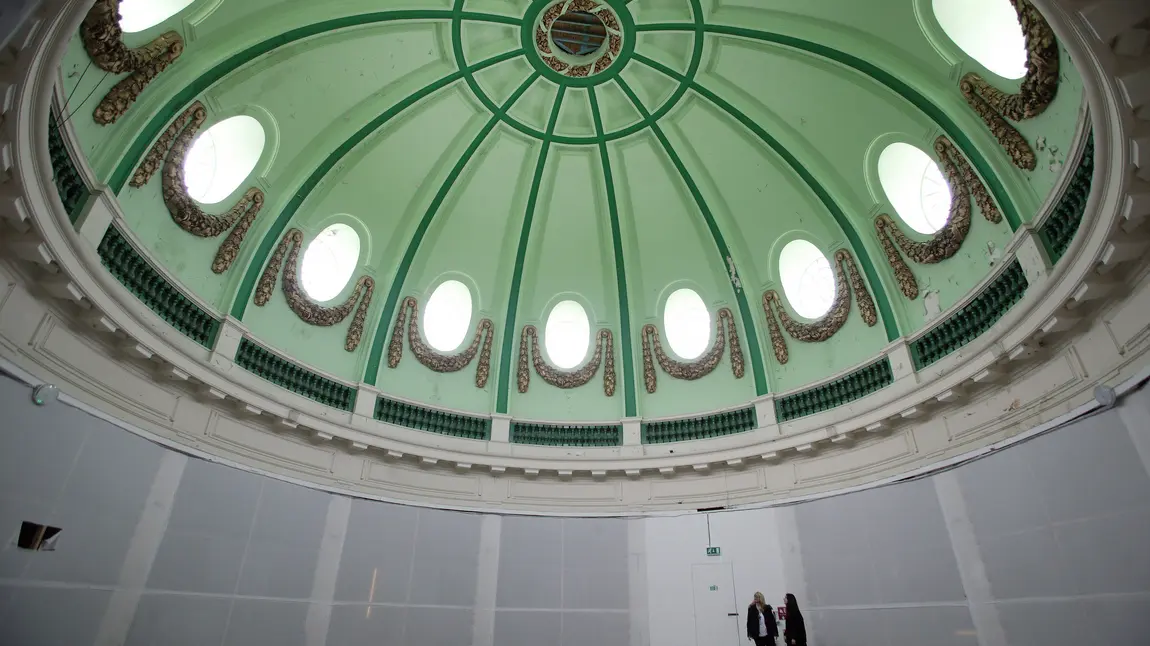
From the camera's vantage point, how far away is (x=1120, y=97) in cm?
529

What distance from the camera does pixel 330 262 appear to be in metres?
13.2

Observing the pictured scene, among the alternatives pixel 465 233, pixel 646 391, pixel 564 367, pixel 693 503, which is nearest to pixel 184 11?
pixel 465 233

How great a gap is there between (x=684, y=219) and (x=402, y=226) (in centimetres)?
687

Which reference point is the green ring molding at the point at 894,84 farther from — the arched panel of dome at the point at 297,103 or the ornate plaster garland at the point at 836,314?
the arched panel of dome at the point at 297,103

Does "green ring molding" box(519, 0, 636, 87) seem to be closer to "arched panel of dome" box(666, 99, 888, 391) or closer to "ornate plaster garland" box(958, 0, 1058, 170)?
"arched panel of dome" box(666, 99, 888, 391)

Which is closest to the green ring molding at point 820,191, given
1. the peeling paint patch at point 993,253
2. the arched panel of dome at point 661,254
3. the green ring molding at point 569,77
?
the green ring molding at point 569,77

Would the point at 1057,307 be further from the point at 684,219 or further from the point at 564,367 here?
the point at 564,367

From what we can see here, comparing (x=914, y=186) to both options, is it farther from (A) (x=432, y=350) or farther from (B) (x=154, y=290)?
(B) (x=154, y=290)

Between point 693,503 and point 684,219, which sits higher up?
point 684,219

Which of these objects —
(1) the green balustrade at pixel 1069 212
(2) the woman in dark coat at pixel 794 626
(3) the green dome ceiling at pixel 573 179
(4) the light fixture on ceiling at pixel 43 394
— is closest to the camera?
(4) the light fixture on ceiling at pixel 43 394

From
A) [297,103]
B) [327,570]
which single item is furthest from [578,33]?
[327,570]

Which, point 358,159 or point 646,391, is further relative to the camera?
point 646,391

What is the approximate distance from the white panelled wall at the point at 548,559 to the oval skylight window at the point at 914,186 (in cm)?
506

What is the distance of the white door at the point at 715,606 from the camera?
34.1 ft
